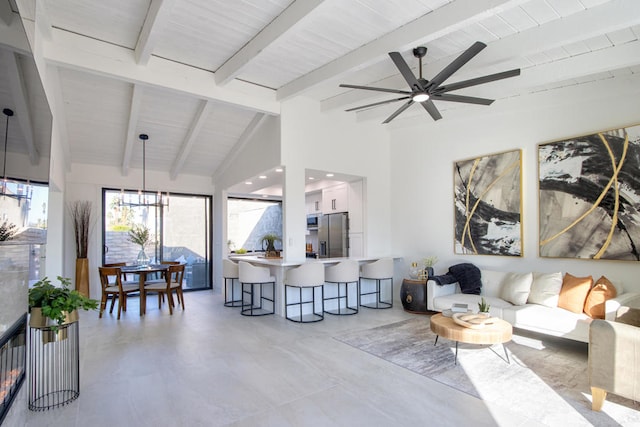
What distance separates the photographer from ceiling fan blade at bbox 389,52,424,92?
10.7 ft

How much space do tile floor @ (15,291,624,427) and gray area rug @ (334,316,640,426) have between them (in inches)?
6.8

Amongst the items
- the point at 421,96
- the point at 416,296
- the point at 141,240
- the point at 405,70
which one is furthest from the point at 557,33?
the point at 141,240

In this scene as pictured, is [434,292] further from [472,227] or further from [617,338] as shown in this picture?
[617,338]

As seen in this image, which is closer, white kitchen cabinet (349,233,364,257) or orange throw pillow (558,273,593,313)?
orange throw pillow (558,273,593,313)

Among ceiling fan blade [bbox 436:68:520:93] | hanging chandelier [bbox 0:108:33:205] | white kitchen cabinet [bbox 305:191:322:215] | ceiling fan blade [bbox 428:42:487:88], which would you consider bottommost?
hanging chandelier [bbox 0:108:33:205]

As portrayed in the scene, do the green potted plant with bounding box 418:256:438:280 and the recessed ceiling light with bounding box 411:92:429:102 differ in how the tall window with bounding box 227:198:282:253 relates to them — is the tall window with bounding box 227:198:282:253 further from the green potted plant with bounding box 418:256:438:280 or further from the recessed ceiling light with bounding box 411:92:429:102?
the recessed ceiling light with bounding box 411:92:429:102

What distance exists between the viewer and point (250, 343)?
13.8 feet

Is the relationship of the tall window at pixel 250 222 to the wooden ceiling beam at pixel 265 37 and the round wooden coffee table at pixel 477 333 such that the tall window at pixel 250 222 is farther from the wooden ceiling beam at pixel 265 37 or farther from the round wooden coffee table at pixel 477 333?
the round wooden coffee table at pixel 477 333

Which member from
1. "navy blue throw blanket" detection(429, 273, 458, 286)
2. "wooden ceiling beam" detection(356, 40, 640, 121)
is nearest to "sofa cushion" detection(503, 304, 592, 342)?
"navy blue throw blanket" detection(429, 273, 458, 286)

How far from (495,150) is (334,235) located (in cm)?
343

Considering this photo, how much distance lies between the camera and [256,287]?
6.31 m

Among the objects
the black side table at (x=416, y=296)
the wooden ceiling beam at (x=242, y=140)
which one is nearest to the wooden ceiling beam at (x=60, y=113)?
the wooden ceiling beam at (x=242, y=140)

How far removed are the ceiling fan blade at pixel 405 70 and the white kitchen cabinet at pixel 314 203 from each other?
515 centimetres

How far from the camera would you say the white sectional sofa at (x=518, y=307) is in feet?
11.9
